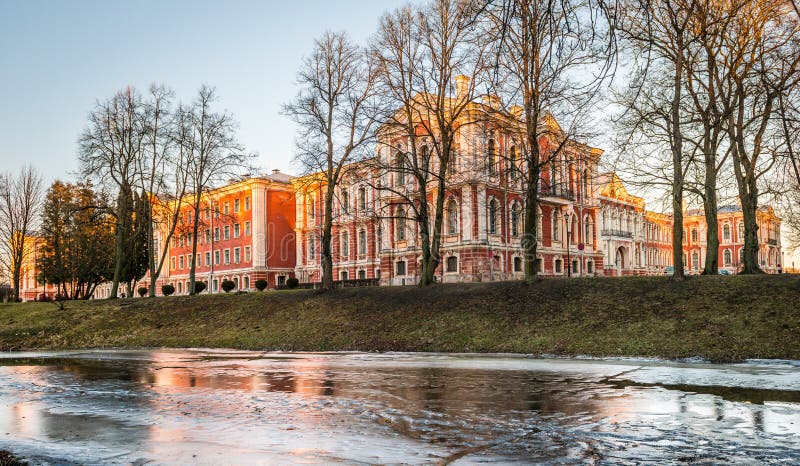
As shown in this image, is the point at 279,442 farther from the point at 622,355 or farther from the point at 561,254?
the point at 561,254

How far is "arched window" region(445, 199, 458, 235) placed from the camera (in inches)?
2092

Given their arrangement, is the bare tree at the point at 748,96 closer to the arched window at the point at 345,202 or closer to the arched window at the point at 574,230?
the arched window at the point at 345,202

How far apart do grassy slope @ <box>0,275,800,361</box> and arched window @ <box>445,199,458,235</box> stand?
21.0m

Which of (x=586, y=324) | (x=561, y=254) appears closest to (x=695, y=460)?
(x=586, y=324)

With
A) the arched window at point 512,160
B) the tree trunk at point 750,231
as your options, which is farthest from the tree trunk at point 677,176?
the arched window at point 512,160

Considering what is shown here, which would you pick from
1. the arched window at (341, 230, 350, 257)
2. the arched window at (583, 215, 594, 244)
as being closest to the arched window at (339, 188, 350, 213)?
the arched window at (341, 230, 350, 257)

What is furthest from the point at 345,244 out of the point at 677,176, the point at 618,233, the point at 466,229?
the point at 677,176

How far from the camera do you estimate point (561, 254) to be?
194ft

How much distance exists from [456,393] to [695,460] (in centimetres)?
514

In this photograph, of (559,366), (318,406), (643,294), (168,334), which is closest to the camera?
(318,406)

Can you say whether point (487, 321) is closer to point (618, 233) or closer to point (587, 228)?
point (587, 228)

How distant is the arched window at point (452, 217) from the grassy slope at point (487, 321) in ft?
68.9

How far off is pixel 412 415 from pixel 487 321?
Result: 15.8 m

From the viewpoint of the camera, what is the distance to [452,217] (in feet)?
177
